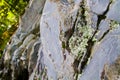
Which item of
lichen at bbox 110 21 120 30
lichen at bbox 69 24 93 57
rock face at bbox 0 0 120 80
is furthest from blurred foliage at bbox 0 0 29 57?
lichen at bbox 110 21 120 30

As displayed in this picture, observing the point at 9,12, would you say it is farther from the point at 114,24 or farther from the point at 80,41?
the point at 114,24

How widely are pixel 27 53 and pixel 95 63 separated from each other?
463 cm

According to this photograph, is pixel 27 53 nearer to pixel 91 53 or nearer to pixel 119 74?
pixel 91 53

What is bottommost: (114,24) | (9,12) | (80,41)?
Result: (9,12)

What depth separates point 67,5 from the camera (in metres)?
7.20

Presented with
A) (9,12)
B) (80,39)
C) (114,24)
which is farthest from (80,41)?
(9,12)

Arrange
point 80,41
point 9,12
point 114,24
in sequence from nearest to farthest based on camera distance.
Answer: point 114,24 < point 80,41 < point 9,12

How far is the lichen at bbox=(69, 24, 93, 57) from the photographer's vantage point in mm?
6441

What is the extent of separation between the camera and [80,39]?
21.7 ft

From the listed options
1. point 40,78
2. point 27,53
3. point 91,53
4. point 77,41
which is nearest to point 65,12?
point 77,41

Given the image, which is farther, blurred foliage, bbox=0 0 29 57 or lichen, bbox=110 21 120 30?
blurred foliage, bbox=0 0 29 57

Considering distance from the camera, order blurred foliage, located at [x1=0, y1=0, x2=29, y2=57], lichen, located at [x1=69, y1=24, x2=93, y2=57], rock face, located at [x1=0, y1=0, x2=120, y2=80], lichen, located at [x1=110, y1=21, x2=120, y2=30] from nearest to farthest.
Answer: rock face, located at [x1=0, y1=0, x2=120, y2=80]
lichen, located at [x1=110, y1=21, x2=120, y2=30]
lichen, located at [x1=69, y1=24, x2=93, y2=57]
blurred foliage, located at [x1=0, y1=0, x2=29, y2=57]

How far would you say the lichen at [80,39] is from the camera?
254 inches

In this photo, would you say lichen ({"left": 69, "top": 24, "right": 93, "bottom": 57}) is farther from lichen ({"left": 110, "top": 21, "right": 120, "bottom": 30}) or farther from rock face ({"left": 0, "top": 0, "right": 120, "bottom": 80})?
lichen ({"left": 110, "top": 21, "right": 120, "bottom": 30})
